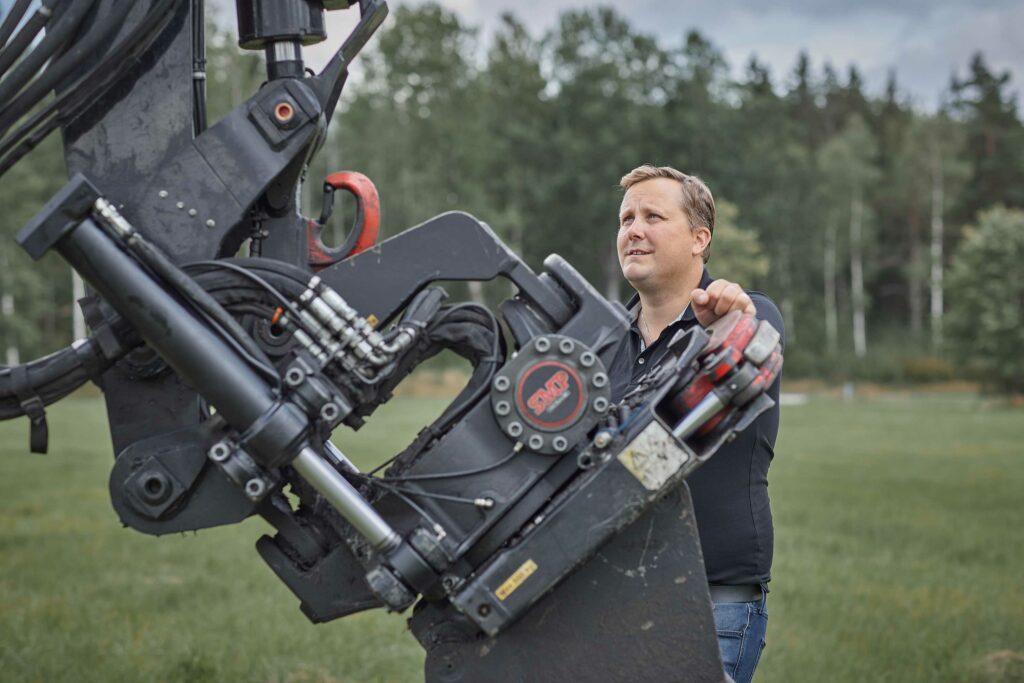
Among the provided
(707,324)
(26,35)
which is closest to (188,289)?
(26,35)

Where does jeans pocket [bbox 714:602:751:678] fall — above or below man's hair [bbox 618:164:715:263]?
below

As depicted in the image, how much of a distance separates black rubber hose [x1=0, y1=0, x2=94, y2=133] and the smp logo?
1.77 metres

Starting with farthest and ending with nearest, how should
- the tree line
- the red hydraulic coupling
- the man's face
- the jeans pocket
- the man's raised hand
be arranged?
the tree line, the man's face, the jeans pocket, the man's raised hand, the red hydraulic coupling

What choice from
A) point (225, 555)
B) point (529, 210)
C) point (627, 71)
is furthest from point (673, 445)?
point (627, 71)

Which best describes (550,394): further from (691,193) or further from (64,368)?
(64,368)

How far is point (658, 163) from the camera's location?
61.2 metres

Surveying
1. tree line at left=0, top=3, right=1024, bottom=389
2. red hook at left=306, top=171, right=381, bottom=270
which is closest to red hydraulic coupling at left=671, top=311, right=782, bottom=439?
red hook at left=306, top=171, right=381, bottom=270

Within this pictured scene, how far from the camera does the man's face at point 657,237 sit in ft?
14.7

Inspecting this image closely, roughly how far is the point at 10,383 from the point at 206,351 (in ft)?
2.41

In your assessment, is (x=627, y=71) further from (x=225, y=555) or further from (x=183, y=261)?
(x=183, y=261)

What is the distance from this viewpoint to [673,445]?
3604 millimetres

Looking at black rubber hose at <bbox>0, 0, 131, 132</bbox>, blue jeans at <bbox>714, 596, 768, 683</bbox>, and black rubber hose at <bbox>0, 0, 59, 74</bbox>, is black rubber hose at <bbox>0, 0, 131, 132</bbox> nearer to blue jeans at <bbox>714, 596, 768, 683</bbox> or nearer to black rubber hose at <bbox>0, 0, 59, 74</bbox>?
black rubber hose at <bbox>0, 0, 59, 74</bbox>

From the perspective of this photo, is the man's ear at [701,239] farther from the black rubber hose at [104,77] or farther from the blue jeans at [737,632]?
the black rubber hose at [104,77]

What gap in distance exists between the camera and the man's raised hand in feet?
13.1
